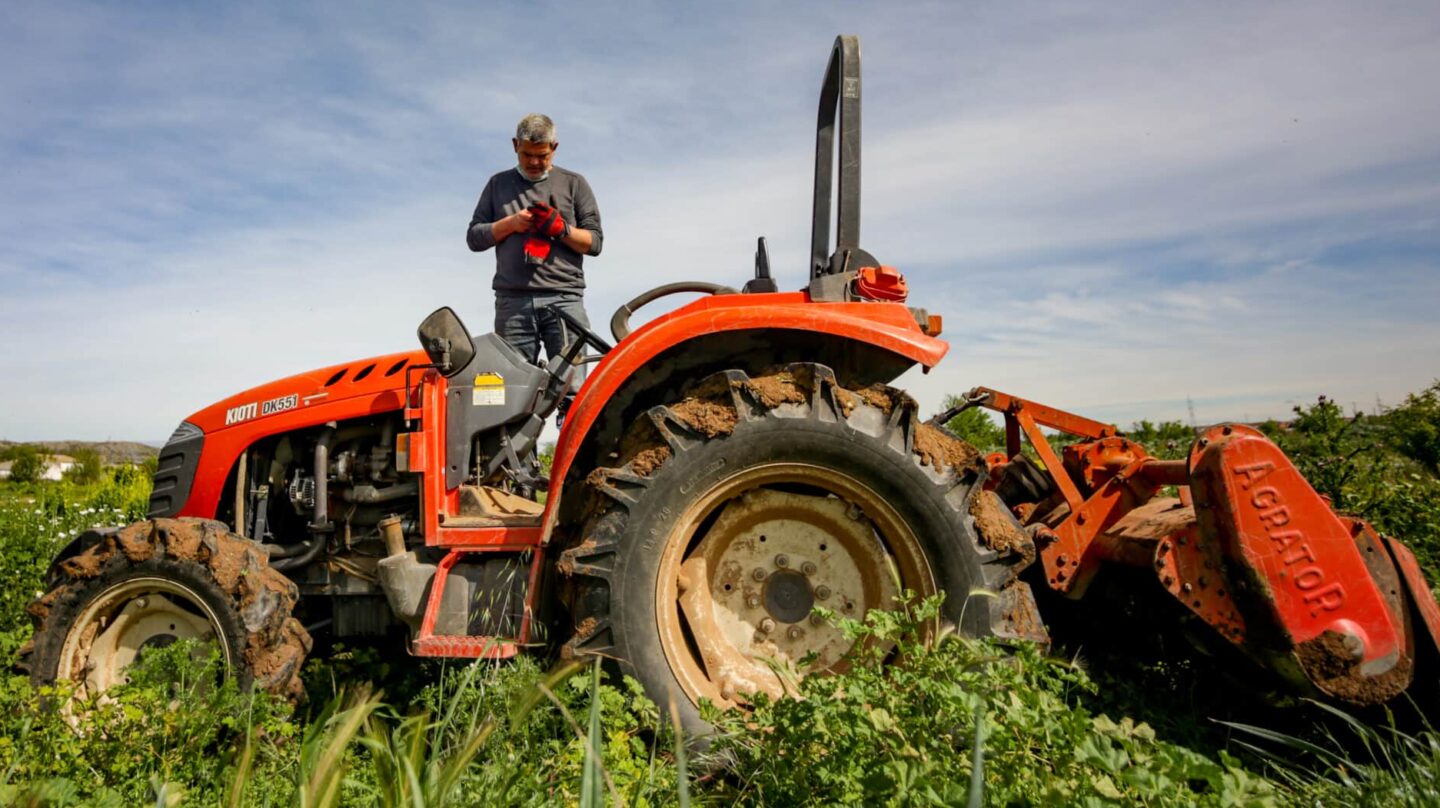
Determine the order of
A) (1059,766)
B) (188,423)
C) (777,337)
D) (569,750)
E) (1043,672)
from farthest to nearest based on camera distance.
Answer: (188,423) < (777,337) < (569,750) < (1043,672) < (1059,766)

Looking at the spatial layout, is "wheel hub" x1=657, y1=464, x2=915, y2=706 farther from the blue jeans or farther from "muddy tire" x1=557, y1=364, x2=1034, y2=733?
the blue jeans

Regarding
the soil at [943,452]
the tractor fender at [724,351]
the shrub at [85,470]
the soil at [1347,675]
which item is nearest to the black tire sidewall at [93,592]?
the tractor fender at [724,351]

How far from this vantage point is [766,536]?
10.9 feet

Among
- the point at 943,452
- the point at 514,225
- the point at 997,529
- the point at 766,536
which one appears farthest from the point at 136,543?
the point at 997,529

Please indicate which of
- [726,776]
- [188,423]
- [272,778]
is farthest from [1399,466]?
[188,423]

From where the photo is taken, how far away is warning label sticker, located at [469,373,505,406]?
13.0 feet

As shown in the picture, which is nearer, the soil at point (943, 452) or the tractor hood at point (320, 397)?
the soil at point (943, 452)

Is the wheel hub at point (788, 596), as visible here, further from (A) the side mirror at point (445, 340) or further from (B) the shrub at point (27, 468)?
(B) the shrub at point (27, 468)

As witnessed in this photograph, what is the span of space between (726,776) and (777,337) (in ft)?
5.15

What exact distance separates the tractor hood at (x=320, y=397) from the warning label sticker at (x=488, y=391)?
1.06 feet

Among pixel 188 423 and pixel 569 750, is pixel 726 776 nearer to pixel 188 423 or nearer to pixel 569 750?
pixel 569 750

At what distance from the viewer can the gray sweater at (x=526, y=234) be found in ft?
14.8

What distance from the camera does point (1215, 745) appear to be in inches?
126

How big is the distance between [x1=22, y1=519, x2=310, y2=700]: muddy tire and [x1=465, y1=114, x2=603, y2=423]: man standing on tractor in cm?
150
